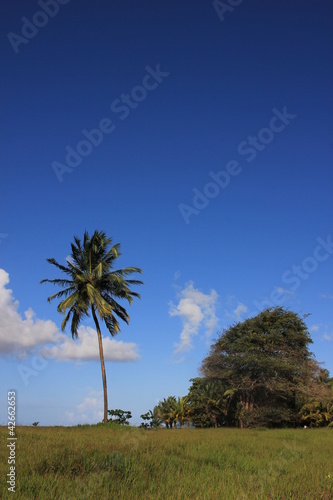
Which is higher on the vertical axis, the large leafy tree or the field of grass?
the large leafy tree

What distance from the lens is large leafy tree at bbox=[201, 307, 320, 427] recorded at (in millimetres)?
33375

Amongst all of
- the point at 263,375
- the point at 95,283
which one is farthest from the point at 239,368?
the point at 95,283

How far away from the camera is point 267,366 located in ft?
110

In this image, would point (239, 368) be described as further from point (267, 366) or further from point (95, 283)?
point (95, 283)

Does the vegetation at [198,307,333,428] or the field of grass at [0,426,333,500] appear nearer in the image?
the field of grass at [0,426,333,500]

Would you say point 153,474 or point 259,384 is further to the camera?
point 259,384

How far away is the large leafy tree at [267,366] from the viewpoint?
109 ft

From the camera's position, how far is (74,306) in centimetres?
2983

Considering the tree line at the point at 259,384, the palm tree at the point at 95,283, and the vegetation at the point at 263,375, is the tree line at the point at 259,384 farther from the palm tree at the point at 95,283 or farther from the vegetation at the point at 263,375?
the palm tree at the point at 95,283

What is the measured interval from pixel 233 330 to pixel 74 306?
601 inches

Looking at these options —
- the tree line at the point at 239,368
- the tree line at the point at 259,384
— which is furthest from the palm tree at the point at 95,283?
the tree line at the point at 259,384

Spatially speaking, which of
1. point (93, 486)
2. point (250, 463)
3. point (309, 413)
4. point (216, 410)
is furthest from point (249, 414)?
point (93, 486)

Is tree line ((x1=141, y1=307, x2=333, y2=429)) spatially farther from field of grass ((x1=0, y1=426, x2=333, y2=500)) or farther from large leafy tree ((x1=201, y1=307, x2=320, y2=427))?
field of grass ((x1=0, y1=426, x2=333, y2=500))

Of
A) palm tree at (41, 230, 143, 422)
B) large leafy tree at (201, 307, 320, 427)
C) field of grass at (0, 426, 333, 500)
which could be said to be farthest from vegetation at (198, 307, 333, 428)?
field of grass at (0, 426, 333, 500)
